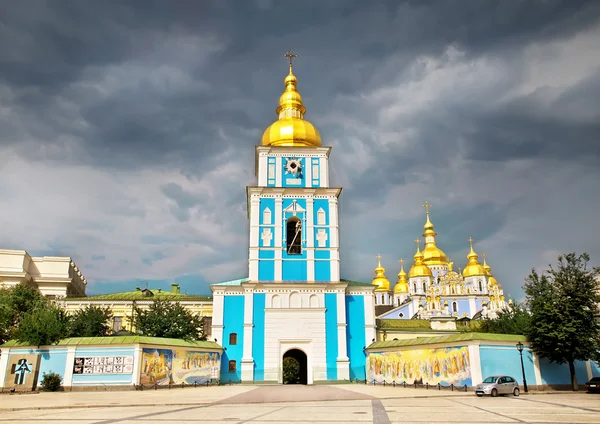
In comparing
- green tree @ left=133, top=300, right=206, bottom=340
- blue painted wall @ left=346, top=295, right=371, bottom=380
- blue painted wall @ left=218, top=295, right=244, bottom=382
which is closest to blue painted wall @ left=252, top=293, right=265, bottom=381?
blue painted wall @ left=218, top=295, right=244, bottom=382

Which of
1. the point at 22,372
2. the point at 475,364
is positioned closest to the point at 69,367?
the point at 22,372

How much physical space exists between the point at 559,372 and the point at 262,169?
2409cm

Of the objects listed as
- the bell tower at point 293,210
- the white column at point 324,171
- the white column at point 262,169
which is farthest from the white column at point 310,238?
the white column at point 262,169

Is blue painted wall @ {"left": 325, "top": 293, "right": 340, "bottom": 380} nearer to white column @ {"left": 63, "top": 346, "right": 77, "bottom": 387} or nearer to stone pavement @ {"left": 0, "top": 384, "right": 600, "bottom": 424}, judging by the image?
stone pavement @ {"left": 0, "top": 384, "right": 600, "bottom": 424}

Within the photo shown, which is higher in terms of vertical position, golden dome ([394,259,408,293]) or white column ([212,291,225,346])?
golden dome ([394,259,408,293])

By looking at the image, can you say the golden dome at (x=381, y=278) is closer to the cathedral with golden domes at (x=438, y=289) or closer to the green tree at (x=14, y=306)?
the cathedral with golden domes at (x=438, y=289)

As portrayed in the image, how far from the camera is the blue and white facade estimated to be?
35.6 m

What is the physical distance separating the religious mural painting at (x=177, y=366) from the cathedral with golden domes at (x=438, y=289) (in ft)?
147

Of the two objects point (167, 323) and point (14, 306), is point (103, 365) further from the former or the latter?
point (14, 306)

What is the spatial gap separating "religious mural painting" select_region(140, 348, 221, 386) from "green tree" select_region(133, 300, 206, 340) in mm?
Answer: 1947

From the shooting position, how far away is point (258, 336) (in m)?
35.9

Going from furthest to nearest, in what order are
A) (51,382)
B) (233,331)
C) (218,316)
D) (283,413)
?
(218,316) → (233,331) → (51,382) → (283,413)

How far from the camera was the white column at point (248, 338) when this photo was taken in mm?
34875

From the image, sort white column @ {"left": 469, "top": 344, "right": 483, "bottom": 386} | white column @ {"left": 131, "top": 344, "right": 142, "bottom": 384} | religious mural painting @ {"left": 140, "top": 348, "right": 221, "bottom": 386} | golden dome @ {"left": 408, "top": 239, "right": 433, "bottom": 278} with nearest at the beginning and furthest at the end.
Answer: white column @ {"left": 469, "top": 344, "right": 483, "bottom": 386} → white column @ {"left": 131, "top": 344, "right": 142, "bottom": 384} → religious mural painting @ {"left": 140, "top": 348, "right": 221, "bottom": 386} → golden dome @ {"left": 408, "top": 239, "right": 433, "bottom": 278}
